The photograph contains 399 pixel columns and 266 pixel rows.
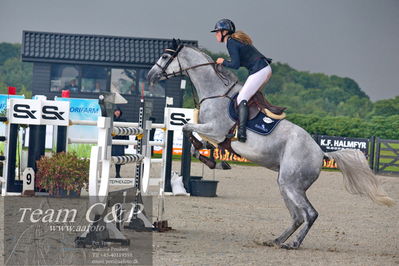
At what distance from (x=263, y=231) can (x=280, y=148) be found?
148 centimetres

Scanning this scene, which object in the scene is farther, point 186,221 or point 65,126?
point 65,126

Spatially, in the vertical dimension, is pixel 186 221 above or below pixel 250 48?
below

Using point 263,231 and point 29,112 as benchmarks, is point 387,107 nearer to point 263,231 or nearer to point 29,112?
point 29,112

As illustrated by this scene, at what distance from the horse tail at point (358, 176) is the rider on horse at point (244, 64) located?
36.4 inches

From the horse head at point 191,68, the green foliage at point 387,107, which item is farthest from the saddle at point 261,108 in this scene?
the green foliage at point 387,107

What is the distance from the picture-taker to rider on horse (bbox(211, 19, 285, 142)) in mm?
7938

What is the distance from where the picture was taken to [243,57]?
809 centimetres

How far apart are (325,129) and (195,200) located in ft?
54.2

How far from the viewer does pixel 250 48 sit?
317 inches

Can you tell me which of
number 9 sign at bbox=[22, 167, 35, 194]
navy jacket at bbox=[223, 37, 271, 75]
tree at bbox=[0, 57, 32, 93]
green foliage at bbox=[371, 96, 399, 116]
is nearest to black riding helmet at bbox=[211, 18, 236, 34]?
navy jacket at bbox=[223, 37, 271, 75]

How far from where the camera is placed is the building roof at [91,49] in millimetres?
27031

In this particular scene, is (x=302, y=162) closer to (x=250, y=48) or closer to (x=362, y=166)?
(x=362, y=166)

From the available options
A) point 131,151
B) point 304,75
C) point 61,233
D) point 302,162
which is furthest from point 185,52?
point 304,75

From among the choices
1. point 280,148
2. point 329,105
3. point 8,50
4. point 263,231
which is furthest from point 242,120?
point 8,50
